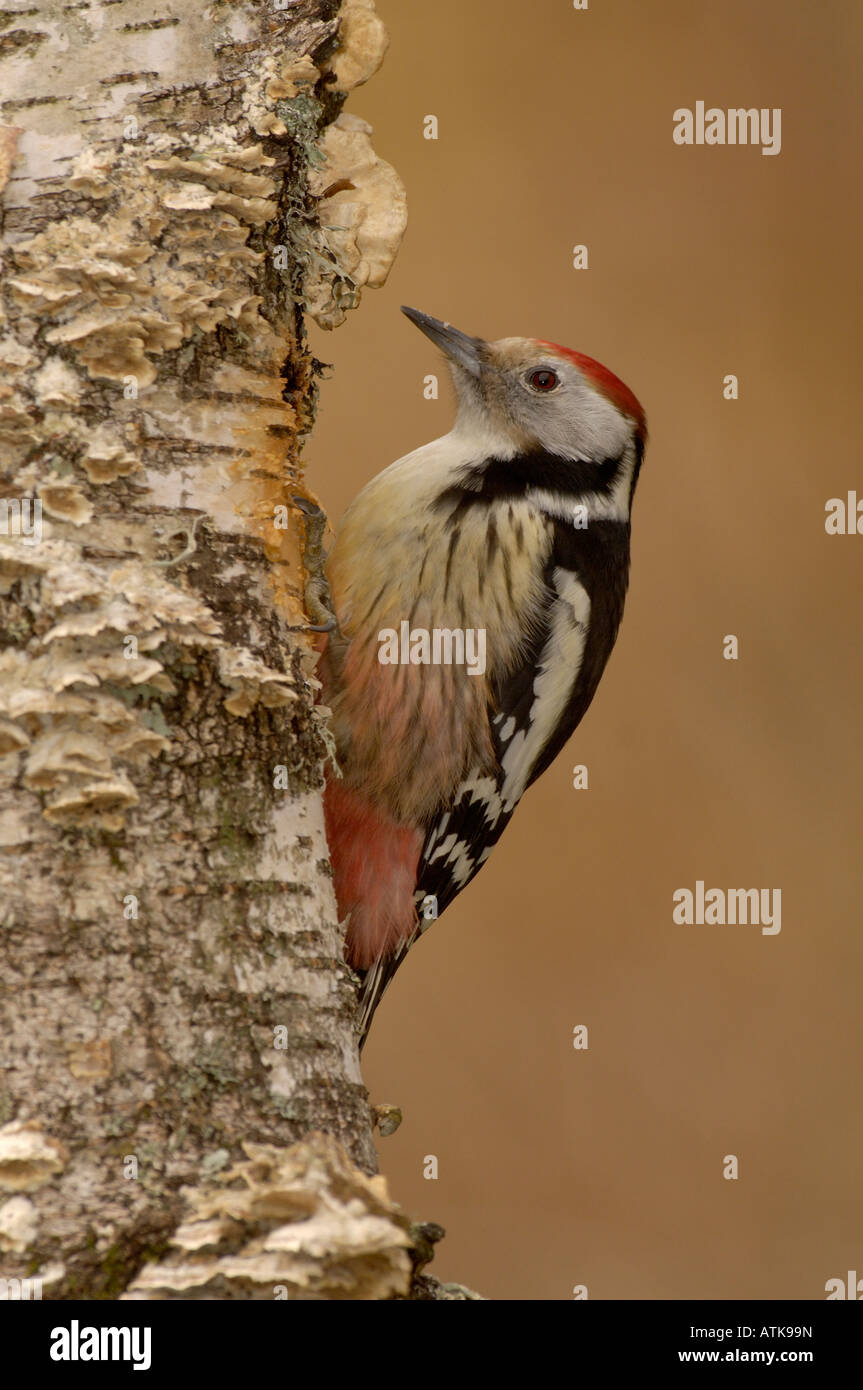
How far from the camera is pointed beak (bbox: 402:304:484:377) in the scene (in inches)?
91.9

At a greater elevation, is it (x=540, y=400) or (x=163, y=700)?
(x=540, y=400)

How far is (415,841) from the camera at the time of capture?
2203 mm

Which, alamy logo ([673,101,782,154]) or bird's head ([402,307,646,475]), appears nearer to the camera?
bird's head ([402,307,646,475])

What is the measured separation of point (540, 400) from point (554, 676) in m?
0.47

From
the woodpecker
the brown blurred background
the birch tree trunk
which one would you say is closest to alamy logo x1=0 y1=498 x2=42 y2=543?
the birch tree trunk

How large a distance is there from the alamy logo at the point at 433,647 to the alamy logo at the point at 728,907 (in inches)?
62.0

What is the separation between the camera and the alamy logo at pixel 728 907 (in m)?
3.51

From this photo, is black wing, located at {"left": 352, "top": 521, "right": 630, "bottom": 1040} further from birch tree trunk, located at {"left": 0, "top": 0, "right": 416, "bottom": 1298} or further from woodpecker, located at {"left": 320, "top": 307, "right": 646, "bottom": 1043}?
birch tree trunk, located at {"left": 0, "top": 0, "right": 416, "bottom": 1298}

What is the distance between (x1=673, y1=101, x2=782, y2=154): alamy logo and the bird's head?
58.4 inches

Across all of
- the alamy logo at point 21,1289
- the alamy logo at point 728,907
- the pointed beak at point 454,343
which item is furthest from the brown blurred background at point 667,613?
the alamy logo at point 21,1289

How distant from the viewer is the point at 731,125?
3561mm

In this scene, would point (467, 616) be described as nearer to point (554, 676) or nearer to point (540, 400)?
point (554, 676)
